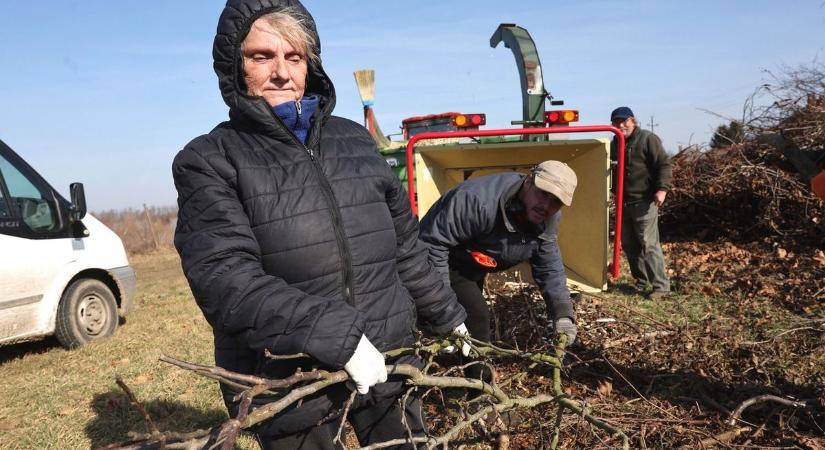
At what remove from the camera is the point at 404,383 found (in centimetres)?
195

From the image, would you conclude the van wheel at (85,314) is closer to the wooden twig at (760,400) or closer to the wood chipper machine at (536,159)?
the wood chipper machine at (536,159)

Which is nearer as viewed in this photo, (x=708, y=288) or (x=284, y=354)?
(x=284, y=354)

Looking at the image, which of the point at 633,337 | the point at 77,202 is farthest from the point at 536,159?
the point at 77,202

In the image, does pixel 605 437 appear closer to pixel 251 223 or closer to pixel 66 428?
pixel 251 223

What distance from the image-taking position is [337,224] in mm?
1634

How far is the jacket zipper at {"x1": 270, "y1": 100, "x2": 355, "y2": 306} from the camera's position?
1633 millimetres

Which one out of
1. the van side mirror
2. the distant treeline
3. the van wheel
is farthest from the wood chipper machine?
the distant treeline

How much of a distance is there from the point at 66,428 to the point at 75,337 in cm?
191

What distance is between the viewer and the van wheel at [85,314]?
209 inches

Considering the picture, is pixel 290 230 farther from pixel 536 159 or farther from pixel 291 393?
pixel 536 159

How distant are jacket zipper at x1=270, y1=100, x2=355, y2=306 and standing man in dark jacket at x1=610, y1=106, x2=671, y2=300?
4.80 m

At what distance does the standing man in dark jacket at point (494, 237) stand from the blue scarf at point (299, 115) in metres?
1.54

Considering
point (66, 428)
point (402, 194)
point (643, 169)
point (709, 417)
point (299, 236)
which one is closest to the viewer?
point (299, 236)

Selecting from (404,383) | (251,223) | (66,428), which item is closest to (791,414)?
(404,383)
